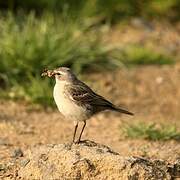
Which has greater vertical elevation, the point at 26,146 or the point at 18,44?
the point at 18,44

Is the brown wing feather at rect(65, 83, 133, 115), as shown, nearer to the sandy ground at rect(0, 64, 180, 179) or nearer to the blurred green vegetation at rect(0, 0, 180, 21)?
the sandy ground at rect(0, 64, 180, 179)

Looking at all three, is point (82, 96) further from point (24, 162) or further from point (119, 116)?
point (119, 116)

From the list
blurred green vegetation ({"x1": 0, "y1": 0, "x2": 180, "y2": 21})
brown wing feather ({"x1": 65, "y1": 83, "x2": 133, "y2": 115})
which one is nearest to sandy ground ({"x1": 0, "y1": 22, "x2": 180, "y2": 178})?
blurred green vegetation ({"x1": 0, "y1": 0, "x2": 180, "y2": 21})

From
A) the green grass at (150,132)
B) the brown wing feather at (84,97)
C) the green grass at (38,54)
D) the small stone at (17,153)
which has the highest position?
the green grass at (38,54)

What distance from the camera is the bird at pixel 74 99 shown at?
7.88 metres

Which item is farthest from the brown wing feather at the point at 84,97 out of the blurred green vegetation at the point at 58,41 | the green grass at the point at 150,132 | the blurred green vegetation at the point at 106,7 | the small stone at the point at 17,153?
the blurred green vegetation at the point at 106,7

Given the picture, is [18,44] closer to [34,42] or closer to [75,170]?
[34,42]

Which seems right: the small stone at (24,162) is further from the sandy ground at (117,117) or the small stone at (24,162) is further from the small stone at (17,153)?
the small stone at (17,153)

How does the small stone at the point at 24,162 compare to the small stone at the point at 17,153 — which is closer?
the small stone at the point at 24,162

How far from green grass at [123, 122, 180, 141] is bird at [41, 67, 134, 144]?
3.65ft

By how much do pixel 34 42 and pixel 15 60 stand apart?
0.49m

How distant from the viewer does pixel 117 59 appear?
12.8 m

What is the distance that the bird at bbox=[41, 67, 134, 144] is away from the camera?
788 cm

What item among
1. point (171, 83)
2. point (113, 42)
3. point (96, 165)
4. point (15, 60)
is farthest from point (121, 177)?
point (113, 42)
